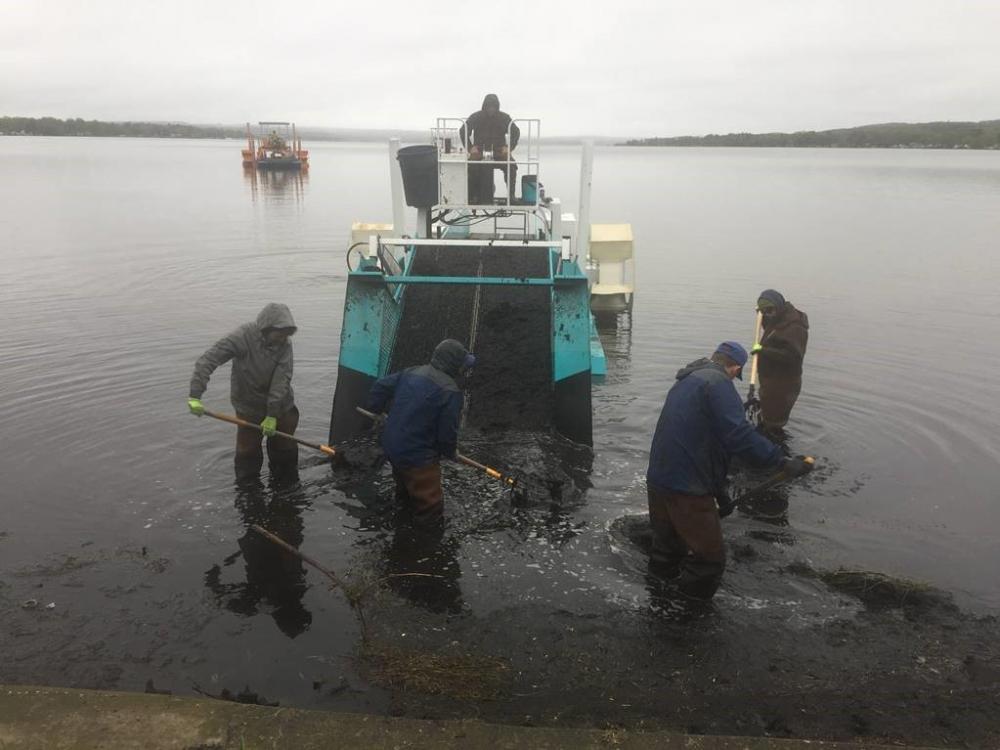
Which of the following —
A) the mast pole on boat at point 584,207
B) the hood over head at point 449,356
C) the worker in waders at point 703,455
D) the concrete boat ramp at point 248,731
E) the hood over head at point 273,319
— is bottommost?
the concrete boat ramp at point 248,731

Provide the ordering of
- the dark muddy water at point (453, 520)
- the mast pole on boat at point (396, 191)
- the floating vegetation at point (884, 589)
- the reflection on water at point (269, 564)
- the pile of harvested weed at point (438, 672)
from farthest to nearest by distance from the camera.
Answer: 1. the mast pole on boat at point (396, 191)
2. the floating vegetation at point (884, 589)
3. the reflection on water at point (269, 564)
4. the dark muddy water at point (453, 520)
5. the pile of harvested weed at point (438, 672)

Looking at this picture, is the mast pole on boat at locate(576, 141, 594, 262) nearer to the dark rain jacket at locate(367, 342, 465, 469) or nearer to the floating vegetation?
the dark rain jacket at locate(367, 342, 465, 469)

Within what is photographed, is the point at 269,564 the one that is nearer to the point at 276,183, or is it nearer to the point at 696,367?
the point at 696,367

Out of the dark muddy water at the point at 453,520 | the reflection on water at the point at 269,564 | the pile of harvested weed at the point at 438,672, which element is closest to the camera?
the pile of harvested weed at the point at 438,672

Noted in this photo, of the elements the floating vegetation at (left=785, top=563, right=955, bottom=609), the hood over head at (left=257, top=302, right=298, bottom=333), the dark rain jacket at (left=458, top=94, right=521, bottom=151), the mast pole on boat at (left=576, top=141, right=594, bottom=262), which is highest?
the dark rain jacket at (left=458, top=94, right=521, bottom=151)

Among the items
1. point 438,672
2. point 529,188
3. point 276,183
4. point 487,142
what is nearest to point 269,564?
point 438,672

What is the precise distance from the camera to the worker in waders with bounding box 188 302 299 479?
594 centimetres

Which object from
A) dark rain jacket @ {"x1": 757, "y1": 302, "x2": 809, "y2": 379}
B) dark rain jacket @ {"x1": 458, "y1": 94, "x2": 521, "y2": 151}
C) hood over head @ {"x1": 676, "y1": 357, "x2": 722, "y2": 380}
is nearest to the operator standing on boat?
dark rain jacket @ {"x1": 458, "y1": 94, "x2": 521, "y2": 151}

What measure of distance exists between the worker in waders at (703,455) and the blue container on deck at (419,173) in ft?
18.0

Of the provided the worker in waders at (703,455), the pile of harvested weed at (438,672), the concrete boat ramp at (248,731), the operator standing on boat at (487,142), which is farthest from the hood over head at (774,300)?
the concrete boat ramp at (248,731)

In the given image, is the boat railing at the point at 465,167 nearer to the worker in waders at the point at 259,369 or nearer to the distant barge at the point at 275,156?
the worker in waders at the point at 259,369

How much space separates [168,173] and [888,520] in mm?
60734

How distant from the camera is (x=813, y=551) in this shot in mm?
6012

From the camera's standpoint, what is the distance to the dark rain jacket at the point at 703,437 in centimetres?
457
